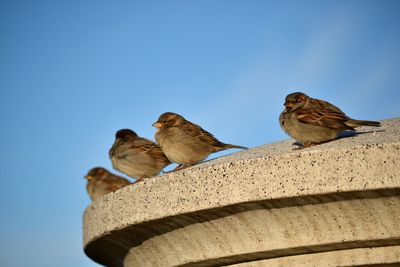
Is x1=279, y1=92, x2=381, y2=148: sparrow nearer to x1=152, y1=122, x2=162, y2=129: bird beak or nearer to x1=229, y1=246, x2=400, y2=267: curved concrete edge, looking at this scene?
x1=229, y1=246, x2=400, y2=267: curved concrete edge

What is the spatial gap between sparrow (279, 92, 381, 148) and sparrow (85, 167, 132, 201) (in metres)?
6.55

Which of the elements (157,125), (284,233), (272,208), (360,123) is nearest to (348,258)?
(284,233)

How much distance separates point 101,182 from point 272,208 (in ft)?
29.2

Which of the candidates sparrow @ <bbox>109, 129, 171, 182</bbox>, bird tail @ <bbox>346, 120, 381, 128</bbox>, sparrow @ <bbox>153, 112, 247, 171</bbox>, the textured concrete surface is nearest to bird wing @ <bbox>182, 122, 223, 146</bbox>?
sparrow @ <bbox>153, 112, 247, 171</bbox>

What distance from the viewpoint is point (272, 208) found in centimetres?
397

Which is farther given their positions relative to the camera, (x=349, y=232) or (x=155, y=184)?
(x=155, y=184)

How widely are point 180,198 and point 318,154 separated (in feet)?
3.05

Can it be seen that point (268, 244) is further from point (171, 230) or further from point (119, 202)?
point (119, 202)

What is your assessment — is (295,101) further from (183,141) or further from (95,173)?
(95,173)

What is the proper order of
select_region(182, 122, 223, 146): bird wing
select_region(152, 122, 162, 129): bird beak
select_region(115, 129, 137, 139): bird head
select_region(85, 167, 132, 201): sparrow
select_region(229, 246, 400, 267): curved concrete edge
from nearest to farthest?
1. select_region(229, 246, 400, 267): curved concrete edge
2. select_region(182, 122, 223, 146): bird wing
3. select_region(152, 122, 162, 129): bird beak
4. select_region(115, 129, 137, 139): bird head
5. select_region(85, 167, 132, 201): sparrow

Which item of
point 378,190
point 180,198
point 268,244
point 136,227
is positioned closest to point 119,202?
point 136,227

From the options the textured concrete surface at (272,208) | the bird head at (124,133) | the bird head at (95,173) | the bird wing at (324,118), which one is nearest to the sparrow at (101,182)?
the bird head at (95,173)

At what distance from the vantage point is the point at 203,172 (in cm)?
409

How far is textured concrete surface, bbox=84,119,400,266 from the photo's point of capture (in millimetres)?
3746
